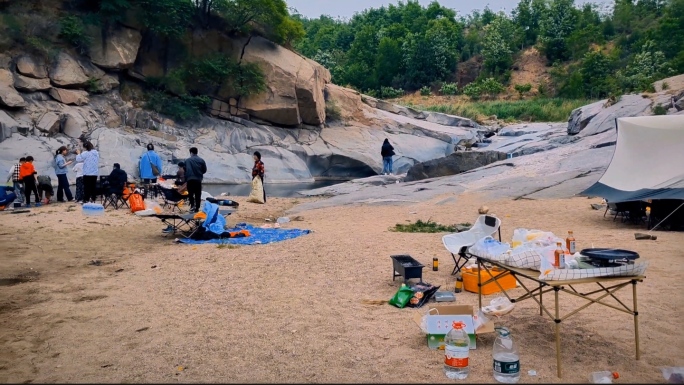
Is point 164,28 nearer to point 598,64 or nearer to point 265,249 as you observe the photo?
point 265,249

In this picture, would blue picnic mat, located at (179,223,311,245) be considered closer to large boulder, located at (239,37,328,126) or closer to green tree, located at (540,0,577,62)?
large boulder, located at (239,37,328,126)

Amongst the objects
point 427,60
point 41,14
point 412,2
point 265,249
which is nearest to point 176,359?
point 265,249

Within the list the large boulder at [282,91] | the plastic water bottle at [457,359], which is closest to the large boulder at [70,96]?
the large boulder at [282,91]

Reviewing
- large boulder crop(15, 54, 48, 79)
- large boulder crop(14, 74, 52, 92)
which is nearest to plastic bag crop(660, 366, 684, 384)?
large boulder crop(14, 74, 52, 92)

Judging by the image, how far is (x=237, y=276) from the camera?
796 centimetres

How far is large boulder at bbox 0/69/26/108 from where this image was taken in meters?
22.5

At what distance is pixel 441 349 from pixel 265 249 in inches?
211

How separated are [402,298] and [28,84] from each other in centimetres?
2257

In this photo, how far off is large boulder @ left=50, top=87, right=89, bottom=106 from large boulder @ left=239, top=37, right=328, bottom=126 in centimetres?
772

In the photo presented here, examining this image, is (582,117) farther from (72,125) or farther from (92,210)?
(72,125)

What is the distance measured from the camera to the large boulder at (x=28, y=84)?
23609 mm

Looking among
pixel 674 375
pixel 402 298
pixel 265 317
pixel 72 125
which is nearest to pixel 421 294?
pixel 402 298

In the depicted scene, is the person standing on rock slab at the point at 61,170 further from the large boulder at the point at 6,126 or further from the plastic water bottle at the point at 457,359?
the plastic water bottle at the point at 457,359

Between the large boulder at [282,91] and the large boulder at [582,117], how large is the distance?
1260 cm
